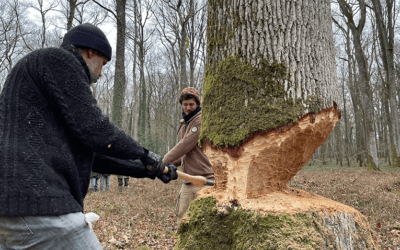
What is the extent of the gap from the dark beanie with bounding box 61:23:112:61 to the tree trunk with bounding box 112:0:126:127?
8.75 m

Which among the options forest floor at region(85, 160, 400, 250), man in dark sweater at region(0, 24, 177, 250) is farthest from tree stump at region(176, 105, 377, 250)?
forest floor at region(85, 160, 400, 250)

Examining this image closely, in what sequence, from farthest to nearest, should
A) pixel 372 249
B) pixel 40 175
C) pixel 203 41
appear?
pixel 203 41
pixel 372 249
pixel 40 175

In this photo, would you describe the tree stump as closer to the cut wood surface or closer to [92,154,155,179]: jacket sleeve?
the cut wood surface

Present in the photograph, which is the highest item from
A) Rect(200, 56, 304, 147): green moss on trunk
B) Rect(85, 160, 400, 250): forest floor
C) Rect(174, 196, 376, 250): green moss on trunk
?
Rect(200, 56, 304, 147): green moss on trunk

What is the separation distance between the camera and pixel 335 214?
1768mm

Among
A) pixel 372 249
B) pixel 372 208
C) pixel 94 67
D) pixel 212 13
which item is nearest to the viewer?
pixel 94 67

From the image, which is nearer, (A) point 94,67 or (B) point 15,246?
(B) point 15,246

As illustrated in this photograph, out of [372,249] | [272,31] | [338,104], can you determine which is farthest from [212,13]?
[372,249]

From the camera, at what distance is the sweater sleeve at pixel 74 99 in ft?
4.49

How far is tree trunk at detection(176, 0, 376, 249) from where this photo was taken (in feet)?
5.91

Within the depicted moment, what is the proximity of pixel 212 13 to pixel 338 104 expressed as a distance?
1328mm

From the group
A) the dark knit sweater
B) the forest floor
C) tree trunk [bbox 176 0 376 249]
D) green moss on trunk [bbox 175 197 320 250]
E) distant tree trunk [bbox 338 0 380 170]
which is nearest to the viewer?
the dark knit sweater

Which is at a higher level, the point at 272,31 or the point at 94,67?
the point at 272,31

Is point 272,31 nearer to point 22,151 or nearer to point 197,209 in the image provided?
point 197,209
